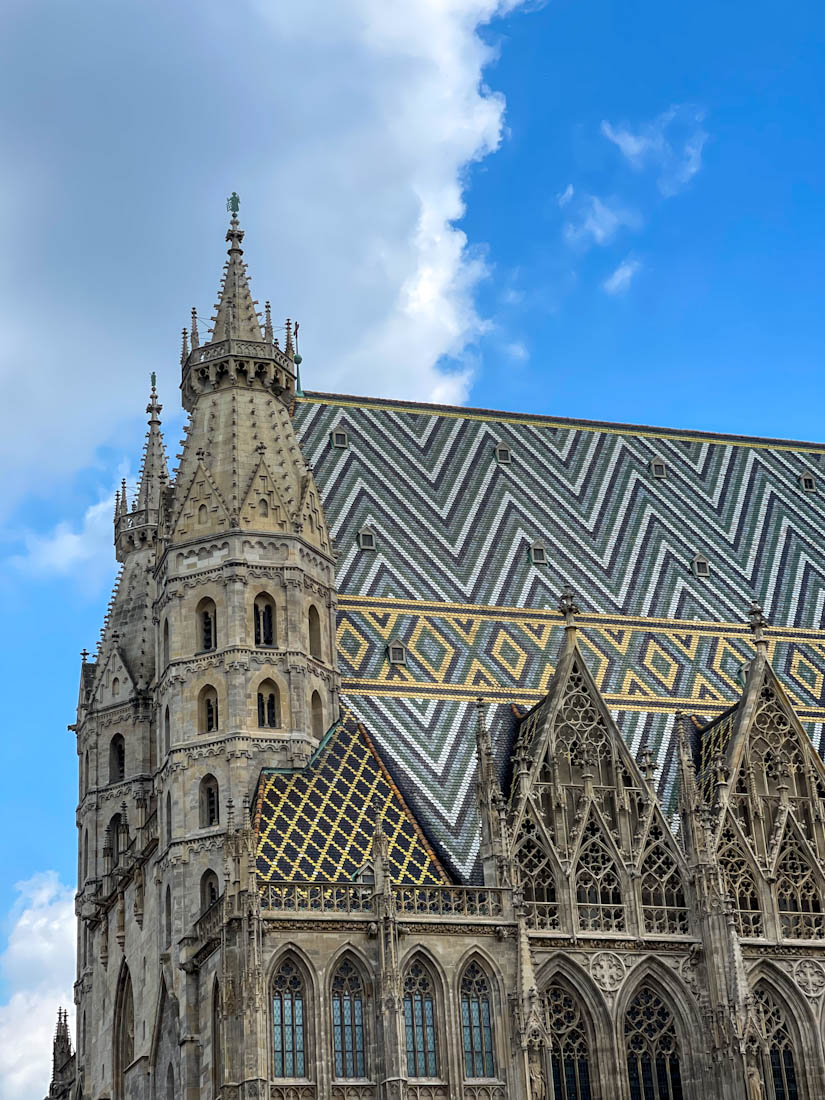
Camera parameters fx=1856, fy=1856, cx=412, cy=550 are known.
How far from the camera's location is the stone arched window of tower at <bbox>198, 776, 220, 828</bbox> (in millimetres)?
39375

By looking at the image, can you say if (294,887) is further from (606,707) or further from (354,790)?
(606,707)

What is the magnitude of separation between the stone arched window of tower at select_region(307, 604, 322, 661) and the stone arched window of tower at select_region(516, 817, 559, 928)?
21.5ft

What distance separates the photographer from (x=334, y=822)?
3838 cm

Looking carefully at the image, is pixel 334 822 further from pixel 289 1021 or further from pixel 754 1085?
pixel 754 1085

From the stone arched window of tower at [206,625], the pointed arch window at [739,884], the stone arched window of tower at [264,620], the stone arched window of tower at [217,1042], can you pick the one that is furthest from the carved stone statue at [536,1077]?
the stone arched window of tower at [206,625]

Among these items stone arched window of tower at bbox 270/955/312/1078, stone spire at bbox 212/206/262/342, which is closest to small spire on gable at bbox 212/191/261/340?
stone spire at bbox 212/206/262/342

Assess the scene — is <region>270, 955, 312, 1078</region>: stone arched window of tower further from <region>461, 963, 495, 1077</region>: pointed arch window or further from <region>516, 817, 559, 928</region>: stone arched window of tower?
<region>516, 817, 559, 928</region>: stone arched window of tower

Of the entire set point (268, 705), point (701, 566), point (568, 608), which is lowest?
point (268, 705)

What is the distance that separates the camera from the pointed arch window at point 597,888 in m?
38.5

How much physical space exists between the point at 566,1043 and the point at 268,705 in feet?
31.4

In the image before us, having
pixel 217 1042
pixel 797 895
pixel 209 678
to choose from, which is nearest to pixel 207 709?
pixel 209 678

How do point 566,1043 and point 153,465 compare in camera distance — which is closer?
point 566,1043

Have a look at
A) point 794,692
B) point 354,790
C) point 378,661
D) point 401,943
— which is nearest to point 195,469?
point 378,661

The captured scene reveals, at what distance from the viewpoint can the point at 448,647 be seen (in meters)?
44.7
